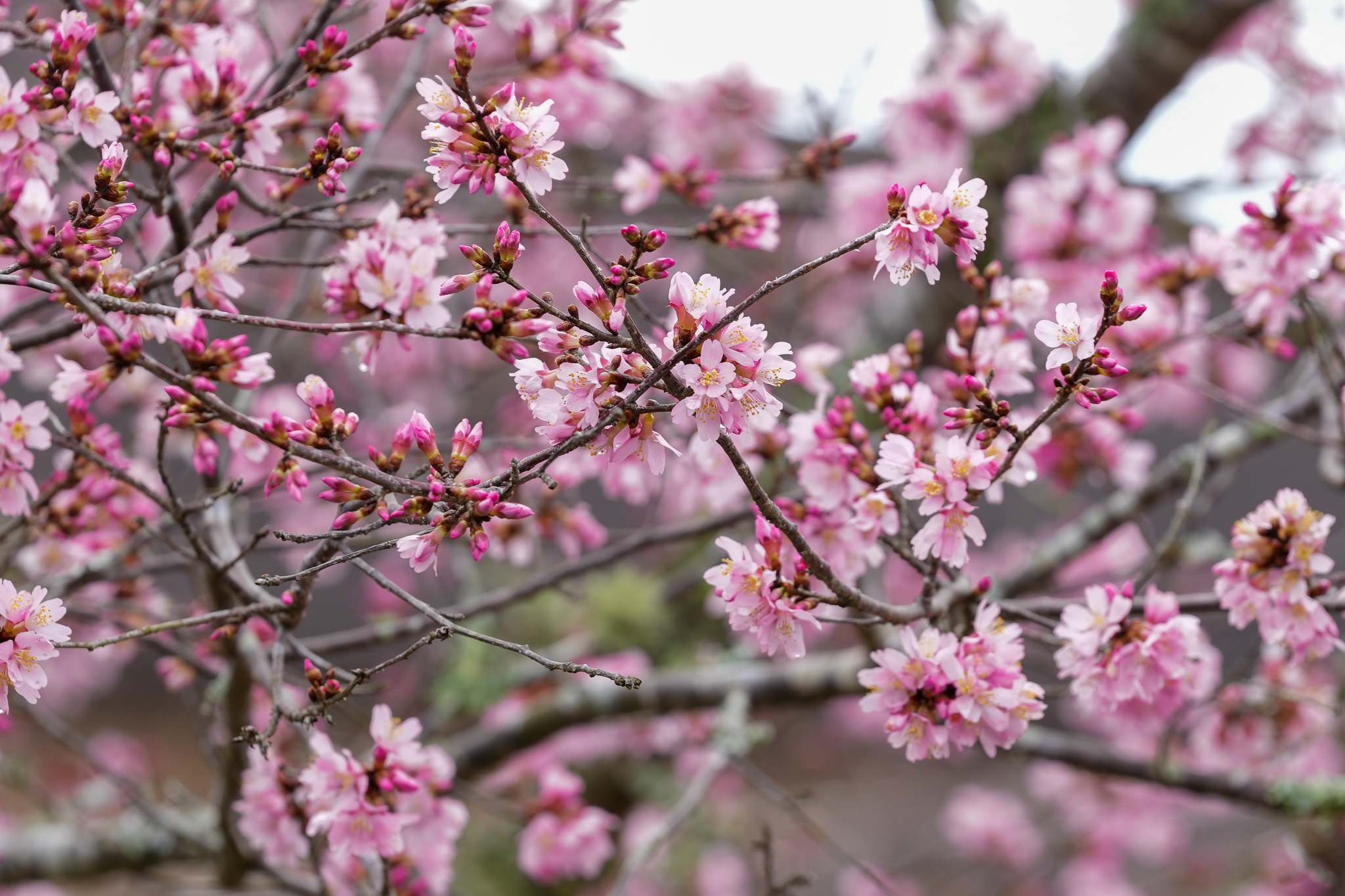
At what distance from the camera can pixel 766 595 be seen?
3.90 feet

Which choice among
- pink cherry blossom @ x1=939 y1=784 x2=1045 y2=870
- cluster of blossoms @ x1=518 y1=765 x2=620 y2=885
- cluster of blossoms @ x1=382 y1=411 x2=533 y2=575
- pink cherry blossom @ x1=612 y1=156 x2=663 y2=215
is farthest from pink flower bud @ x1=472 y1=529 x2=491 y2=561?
pink cherry blossom @ x1=939 y1=784 x2=1045 y2=870

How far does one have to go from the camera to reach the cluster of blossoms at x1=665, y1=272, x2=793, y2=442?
1.03m

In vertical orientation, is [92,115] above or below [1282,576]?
above

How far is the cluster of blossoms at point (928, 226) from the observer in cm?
109

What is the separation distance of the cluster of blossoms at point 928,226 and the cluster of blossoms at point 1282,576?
632 millimetres

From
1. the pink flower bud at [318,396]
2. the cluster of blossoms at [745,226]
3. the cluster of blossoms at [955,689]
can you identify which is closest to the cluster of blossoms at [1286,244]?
the cluster of blossoms at [745,226]

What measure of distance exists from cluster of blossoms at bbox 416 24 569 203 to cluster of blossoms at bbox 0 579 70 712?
73 centimetres

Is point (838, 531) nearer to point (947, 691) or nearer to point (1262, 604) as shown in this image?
point (947, 691)

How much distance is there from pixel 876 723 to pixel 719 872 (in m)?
1.04

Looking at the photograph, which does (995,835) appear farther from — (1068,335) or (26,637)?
(26,637)

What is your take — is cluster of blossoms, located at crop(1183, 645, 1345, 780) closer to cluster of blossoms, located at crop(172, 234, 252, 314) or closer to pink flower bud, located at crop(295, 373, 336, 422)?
pink flower bud, located at crop(295, 373, 336, 422)

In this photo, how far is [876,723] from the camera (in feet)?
14.7

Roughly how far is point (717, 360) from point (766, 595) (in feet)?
1.12

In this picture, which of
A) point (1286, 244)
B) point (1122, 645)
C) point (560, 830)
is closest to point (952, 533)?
point (1122, 645)
